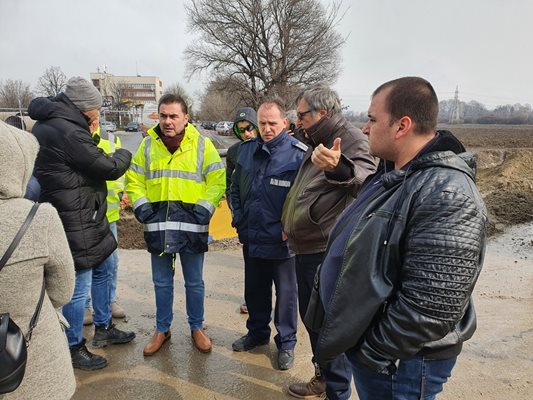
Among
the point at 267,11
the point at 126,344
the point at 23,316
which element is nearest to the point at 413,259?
the point at 23,316

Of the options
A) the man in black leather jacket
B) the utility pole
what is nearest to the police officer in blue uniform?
the man in black leather jacket

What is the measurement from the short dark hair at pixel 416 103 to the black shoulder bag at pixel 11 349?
1.52m

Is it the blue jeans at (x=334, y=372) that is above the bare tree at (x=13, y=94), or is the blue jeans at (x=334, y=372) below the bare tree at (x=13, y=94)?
below

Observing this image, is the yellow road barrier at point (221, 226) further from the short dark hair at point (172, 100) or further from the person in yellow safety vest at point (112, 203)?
the short dark hair at point (172, 100)

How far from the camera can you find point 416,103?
1.57m

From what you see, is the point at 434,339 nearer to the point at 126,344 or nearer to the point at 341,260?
the point at 341,260

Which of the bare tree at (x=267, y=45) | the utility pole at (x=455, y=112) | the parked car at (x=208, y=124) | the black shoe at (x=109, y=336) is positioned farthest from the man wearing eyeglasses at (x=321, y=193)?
the utility pole at (x=455, y=112)

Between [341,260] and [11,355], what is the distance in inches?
52.5

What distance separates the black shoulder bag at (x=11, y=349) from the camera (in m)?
1.48

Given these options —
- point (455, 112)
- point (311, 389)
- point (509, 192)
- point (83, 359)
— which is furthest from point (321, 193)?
point (455, 112)

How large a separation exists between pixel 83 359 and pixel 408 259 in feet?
9.19

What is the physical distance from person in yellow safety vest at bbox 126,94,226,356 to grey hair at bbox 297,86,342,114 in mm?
1028

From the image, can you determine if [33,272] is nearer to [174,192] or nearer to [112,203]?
[174,192]

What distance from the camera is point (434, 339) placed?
1438 mm
